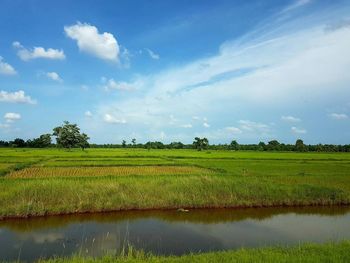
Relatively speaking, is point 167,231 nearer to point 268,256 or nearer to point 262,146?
point 268,256

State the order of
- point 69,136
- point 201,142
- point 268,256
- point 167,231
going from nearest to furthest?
point 268,256 < point 167,231 < point 69,136 < point 201,142

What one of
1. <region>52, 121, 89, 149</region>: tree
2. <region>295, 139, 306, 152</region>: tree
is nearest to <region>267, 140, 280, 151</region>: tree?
<region>295, 139, 306, 152</region>: tree

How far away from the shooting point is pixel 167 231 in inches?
488

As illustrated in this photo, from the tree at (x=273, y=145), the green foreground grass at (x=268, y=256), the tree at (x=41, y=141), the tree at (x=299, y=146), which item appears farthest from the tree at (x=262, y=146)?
the green foreground grass at (x=268, y=256)

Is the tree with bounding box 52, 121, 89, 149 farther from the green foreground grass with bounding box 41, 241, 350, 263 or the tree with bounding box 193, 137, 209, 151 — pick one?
the green foreground grass with bounding box 41, 241, 350, 263

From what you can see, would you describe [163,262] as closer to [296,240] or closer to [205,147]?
[296,240]

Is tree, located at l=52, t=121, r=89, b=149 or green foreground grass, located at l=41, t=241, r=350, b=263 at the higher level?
tree, located at l=52, t=121, r=89, b=149

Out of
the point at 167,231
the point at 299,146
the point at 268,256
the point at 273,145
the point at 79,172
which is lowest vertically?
the point at 167,231

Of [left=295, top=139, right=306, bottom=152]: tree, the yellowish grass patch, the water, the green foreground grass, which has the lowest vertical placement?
the water

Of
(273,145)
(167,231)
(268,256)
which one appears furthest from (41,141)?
(268,256)

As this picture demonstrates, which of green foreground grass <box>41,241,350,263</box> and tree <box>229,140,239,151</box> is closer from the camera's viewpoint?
green foreground grass <box>41,241,350,263</box>

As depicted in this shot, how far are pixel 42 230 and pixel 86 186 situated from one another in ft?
11.6

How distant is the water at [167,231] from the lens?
10.4 meters

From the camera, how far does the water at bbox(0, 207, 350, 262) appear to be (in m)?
10.4
